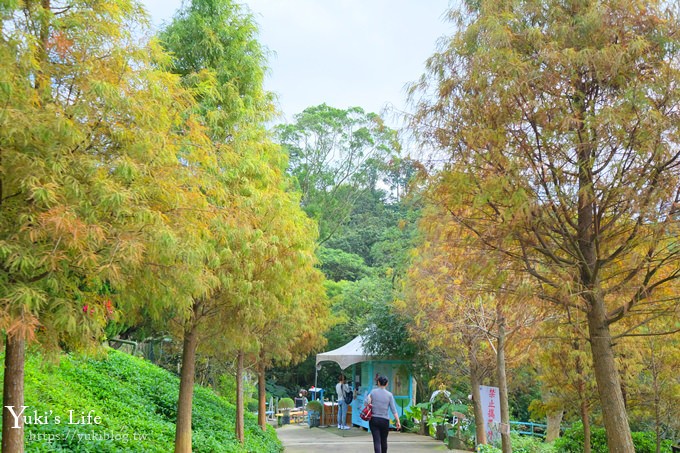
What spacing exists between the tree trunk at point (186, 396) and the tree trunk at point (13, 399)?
4.35m

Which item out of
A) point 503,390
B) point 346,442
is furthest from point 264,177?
point 346,442

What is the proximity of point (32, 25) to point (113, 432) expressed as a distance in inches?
219

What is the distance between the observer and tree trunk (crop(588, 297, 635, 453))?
5.65 metres

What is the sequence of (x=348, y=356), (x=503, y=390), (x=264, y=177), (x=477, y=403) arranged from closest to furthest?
1. (x=264, y=177)
2. (x=503, y=390)
3. (x=477, y=403)
4. (x=348, y=356)

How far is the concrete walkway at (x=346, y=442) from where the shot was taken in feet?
49.2

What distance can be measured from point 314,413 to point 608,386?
59.4 ft

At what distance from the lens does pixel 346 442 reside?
55.0 feet

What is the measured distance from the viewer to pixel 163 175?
4895 mm

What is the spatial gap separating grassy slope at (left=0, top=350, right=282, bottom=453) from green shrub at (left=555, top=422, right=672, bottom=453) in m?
6.49

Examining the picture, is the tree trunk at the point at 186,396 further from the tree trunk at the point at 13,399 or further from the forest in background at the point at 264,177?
the tree trunk at the point at 13,399

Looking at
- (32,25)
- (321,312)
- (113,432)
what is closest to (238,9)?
(32,25)

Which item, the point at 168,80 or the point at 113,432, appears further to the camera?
the point at 113,432

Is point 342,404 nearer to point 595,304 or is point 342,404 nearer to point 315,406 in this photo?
point 315,406

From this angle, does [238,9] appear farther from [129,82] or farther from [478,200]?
[478,200]
